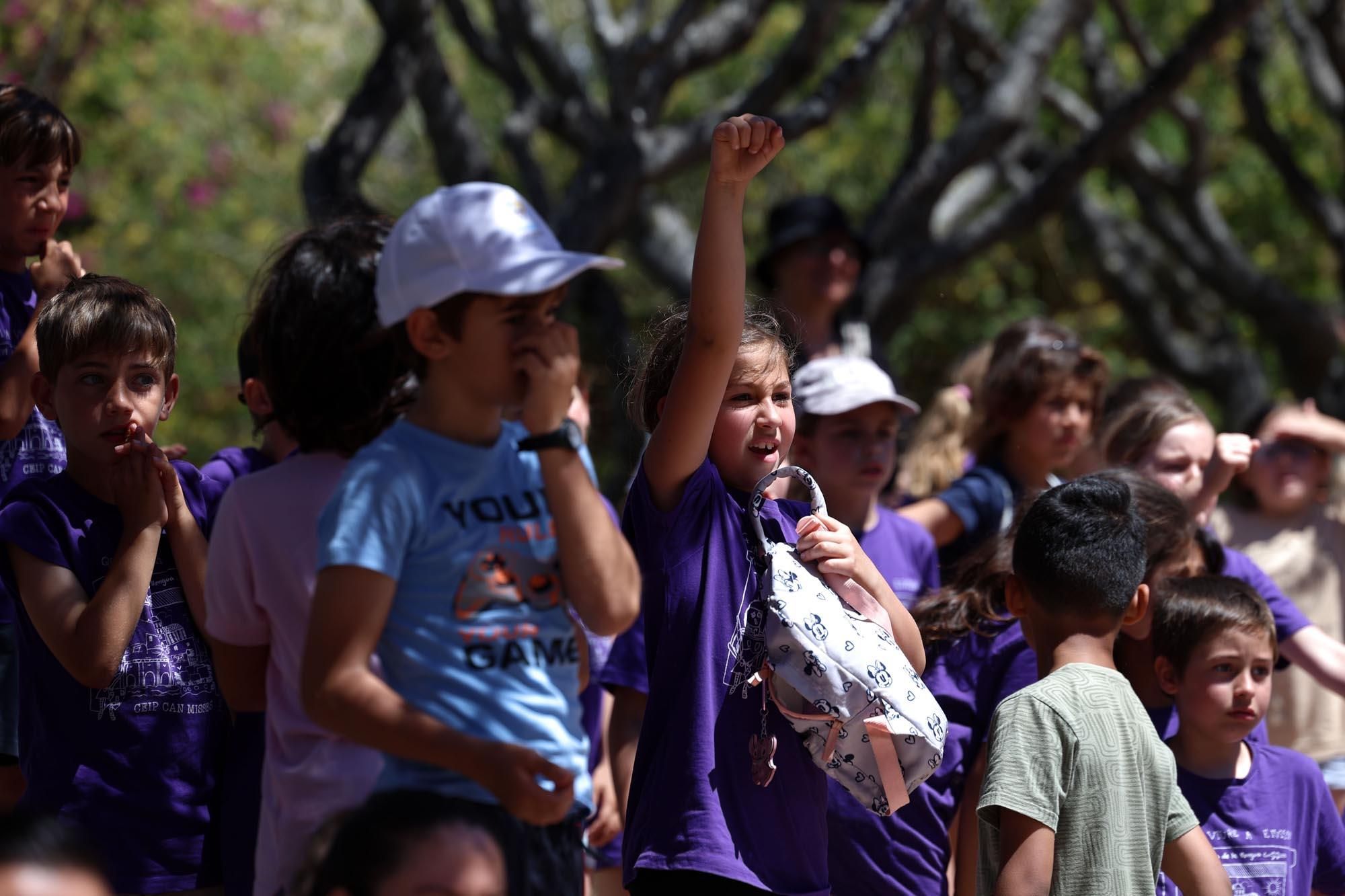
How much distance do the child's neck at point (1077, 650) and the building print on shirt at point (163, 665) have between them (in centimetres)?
179

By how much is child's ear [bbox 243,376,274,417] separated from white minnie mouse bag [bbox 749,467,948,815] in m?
1.08

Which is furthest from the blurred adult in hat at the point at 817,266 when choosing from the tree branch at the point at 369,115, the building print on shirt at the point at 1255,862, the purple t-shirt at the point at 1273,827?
the building print on shirt at the point at 1255,862

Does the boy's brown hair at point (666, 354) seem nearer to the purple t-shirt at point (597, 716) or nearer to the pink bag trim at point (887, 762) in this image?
the pink bag trim at point (887, 762)

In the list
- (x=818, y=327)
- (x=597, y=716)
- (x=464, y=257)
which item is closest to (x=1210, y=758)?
(x=597, y=716)

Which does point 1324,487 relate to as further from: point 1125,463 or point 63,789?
point 63,789

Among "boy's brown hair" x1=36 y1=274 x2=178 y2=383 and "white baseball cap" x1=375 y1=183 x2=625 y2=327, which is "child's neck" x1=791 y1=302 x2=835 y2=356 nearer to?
"boy's brown hair" x1=36 y1=274 x2=178 y2=383

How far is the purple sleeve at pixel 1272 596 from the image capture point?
13.8 ft

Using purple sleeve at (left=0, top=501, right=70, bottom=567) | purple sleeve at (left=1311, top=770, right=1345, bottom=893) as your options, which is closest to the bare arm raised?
purple sleeve at (left=0, top=501, right=70, bottom=567)

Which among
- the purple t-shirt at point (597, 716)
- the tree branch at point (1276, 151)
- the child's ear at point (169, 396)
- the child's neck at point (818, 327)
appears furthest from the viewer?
the tree branch at point (1276, 151)

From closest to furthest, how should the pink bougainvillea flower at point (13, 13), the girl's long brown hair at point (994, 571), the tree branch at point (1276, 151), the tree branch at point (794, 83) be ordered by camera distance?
the girl's long brown hair at point (994, 571)
the tree branch at point (794, 83)
the pink bougainvillea flower at point (13, 13)
the tree branch at point (1276, 151)

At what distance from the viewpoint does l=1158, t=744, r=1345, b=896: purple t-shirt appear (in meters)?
3.64

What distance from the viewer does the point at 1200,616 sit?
3.76 m

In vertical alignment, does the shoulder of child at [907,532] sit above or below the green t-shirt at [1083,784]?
above

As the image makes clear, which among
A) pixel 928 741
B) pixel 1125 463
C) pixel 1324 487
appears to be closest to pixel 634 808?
pixel 928 741
